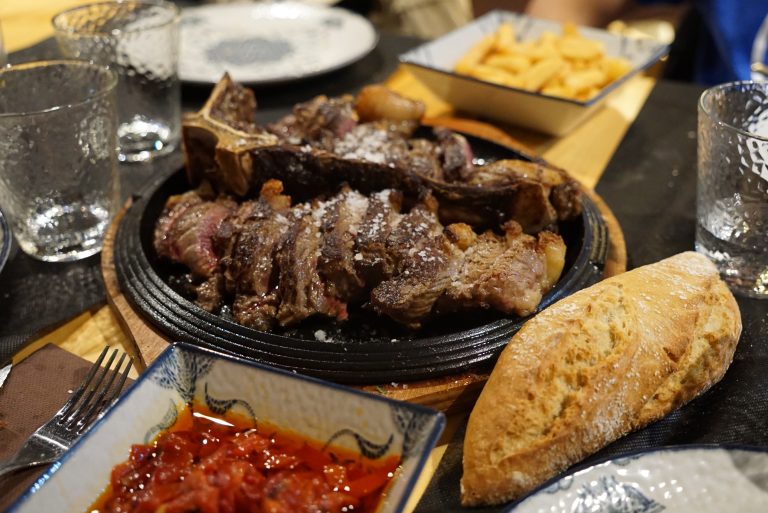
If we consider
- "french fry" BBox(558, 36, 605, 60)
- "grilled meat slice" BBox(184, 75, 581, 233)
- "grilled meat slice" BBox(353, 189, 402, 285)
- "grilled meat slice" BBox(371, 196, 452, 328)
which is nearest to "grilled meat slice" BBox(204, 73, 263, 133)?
"grilled meat slice" BBox(184, 75, 581, 233)

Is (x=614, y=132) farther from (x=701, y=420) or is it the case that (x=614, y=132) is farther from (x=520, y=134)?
(x=701, y=420)

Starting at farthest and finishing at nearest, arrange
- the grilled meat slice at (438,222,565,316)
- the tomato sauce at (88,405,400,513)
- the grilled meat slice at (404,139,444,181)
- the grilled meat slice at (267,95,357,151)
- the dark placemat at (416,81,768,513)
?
the grilled meat slice at (267,95,357,151)
the grilled meat slice at (404,139,444,181)
the grilled meat slice at (438,222,565,316)
the dark placemat at (416,81,768,513)
the tomato sauce at (88,405,400,513)

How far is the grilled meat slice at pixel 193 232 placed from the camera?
233cm

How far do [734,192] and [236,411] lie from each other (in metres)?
1.83

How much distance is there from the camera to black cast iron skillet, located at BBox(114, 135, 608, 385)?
1898mm

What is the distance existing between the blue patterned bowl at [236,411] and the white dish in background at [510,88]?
2253 millimetres

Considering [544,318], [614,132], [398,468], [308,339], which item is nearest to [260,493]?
[398,468]

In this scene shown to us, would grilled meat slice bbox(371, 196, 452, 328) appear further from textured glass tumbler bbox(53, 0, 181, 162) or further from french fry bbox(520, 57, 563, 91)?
textured glass tumbler bbox(53, 0, 181, 162)

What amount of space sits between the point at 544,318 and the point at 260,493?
3.00 feet

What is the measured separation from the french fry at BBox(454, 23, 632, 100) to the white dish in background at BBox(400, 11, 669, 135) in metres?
0.08

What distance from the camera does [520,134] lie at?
12.0 feet

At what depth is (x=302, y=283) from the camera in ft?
6.91

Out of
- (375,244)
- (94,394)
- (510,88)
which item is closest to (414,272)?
(375,244)

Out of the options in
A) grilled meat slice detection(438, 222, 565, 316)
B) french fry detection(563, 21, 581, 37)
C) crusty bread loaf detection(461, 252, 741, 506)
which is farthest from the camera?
french fry detection(563, 21, 581, 37)
